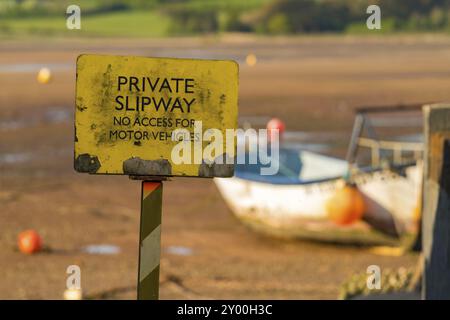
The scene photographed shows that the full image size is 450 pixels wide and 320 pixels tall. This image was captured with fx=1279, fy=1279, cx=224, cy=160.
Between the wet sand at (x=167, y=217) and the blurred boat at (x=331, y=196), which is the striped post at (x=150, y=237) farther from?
the blurred boat at (x=331, y=196)

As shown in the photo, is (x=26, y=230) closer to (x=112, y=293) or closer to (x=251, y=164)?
(x=251, y=164)

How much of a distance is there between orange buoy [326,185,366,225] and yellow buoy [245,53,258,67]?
32.2 m

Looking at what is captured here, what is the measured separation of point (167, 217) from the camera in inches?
631

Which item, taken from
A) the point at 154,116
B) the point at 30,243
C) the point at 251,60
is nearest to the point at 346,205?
the point at 30,243

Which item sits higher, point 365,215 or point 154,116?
point 154,116

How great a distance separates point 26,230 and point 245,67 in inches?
1182

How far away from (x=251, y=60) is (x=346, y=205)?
34.9m

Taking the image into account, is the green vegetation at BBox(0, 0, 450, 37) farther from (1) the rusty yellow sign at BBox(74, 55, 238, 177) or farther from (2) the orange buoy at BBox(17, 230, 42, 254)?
(1) the rusty yellow sign at BBox(74, 55, 238, 177)

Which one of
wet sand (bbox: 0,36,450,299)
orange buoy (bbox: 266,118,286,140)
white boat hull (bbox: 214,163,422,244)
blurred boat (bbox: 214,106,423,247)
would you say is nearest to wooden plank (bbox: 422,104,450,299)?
wet sand (bbox: 0,36,450,299)

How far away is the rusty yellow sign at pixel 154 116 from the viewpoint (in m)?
5.90

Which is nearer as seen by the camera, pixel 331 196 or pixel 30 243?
pixel 30 243

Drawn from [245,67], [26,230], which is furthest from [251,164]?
[245,67]

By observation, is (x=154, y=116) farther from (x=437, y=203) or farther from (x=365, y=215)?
(x=365, y=215)

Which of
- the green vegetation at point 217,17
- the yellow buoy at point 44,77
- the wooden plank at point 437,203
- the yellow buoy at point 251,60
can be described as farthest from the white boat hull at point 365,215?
the green vegetation at point 217,17
